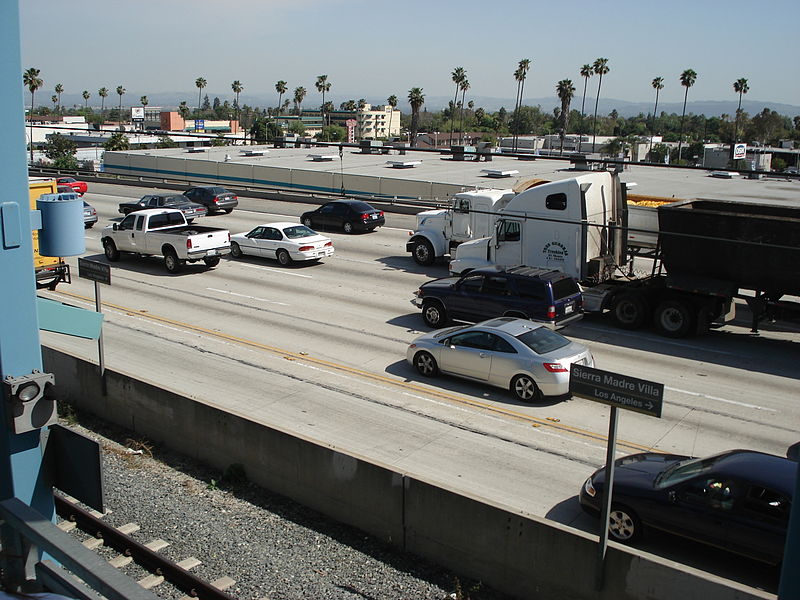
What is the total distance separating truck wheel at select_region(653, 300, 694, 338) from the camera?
19.4m

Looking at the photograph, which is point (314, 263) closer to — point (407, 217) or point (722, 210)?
point (407, 217)

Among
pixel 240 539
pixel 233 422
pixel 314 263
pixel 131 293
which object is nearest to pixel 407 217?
pixel 314 263

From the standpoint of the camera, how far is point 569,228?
2195 cm

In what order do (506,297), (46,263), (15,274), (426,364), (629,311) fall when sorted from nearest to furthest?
(15,274) → (426,364) → (506,297) → (629,311) → (46,263)

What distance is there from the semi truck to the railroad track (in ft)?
31.5

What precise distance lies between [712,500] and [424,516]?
11.2 ft

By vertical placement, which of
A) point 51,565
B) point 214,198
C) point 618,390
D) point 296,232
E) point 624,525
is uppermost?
point 618,390

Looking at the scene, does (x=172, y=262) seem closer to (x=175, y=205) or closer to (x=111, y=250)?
(x=111, y=250)

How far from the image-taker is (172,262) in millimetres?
27328

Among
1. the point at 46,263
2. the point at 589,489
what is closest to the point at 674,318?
the point at 589,489

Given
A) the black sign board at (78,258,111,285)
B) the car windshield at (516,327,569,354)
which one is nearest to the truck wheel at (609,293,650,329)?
the car windshield at (516,327,569,354)

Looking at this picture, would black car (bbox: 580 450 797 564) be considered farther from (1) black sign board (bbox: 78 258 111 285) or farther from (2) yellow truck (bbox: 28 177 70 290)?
(2) yellow truck (bbox: 28 177 70 290)

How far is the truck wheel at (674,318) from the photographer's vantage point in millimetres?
19391

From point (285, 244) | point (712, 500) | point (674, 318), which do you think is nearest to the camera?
point (712, 500)
